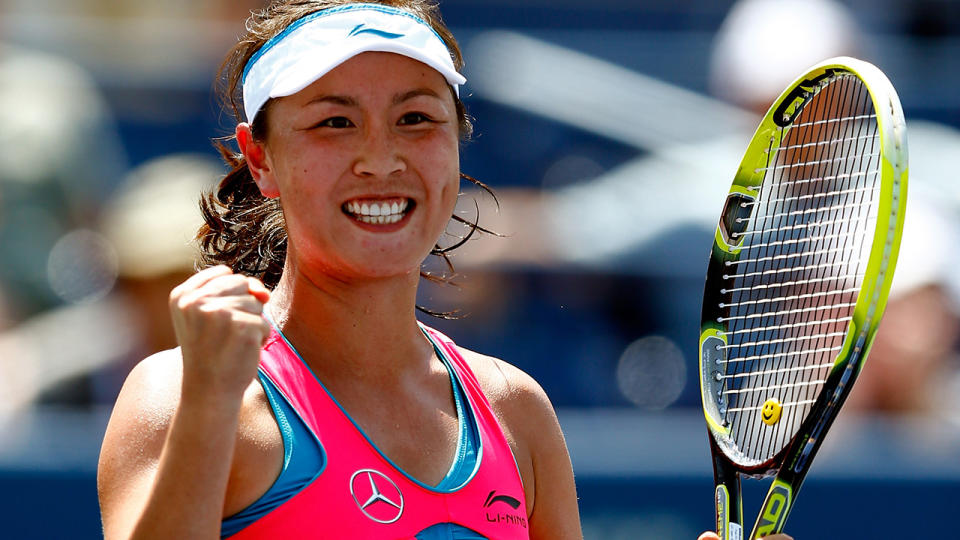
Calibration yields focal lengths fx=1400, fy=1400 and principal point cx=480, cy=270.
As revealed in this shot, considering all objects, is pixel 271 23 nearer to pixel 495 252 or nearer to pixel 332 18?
pixel 332 18

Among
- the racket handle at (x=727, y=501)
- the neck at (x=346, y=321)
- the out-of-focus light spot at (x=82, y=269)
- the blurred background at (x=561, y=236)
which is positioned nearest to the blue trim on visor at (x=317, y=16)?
the neck at (x=346, y=321)

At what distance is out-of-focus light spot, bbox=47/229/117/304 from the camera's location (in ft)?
17.0

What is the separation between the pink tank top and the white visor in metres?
0.42

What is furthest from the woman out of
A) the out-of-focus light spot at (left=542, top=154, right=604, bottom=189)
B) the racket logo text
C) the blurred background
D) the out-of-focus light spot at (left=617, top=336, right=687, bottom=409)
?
the out-of-focus light spot at (left=542, top=154, right=604, bottom=189)

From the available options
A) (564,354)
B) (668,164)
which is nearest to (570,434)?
(564,354)

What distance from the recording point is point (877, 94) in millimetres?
2264

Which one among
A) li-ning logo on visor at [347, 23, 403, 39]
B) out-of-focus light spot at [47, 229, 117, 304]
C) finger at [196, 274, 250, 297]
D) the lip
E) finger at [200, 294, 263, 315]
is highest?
li-ning logo on visor at [347, 23, 403, 39]

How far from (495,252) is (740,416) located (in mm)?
2824

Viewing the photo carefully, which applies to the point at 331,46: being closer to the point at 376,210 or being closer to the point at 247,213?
the point at 376,210

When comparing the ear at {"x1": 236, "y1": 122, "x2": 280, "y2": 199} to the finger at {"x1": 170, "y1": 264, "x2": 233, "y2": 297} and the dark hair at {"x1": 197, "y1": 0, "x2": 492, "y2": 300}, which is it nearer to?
the dark hair at {"x1": 197, "y1": 0, "x2": 492, "y2": 300}

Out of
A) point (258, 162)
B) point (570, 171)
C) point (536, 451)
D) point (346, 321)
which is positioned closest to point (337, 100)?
point (258, 162)

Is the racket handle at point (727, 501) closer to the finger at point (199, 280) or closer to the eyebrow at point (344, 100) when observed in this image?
the eyebrow at point (344, 100)

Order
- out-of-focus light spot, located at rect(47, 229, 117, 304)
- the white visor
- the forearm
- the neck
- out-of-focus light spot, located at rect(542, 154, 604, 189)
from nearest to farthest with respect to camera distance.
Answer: the forearm
the white visor
the neck
out-of-focus light spot, located at rect(47, 229, 117, 304)
out-of-focus light spot, located at rect(542, 154, 604, 189)

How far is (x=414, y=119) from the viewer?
235 centimetres
